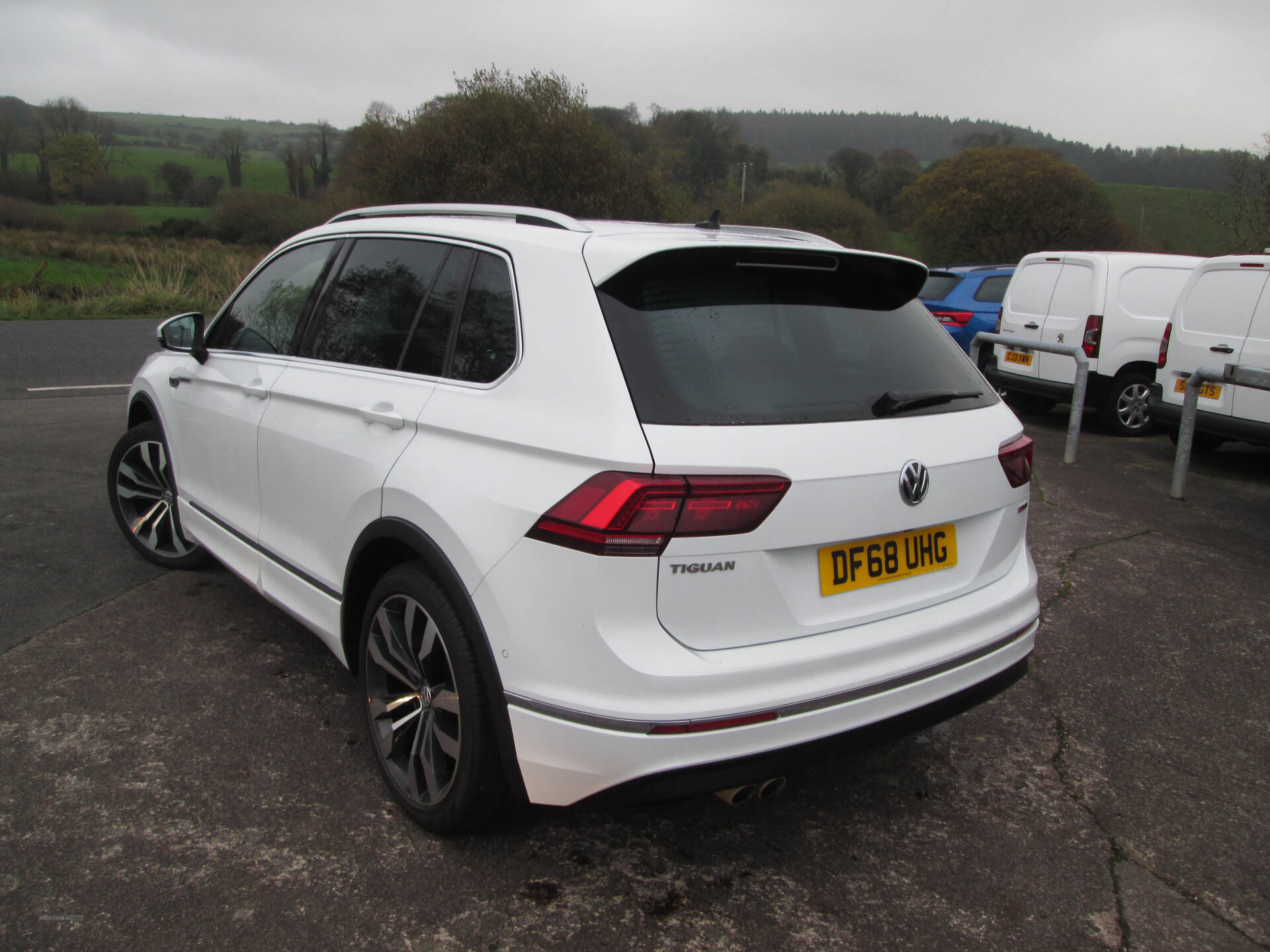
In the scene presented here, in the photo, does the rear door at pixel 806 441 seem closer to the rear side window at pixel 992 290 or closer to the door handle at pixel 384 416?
the door handle at pixel 384 416

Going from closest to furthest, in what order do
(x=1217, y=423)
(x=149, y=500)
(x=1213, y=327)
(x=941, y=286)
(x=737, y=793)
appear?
(x=737, y=793)
(x=149, y=500)
(x=1217, y=423)
(x=1213, y=327)
(x=941, y=286)

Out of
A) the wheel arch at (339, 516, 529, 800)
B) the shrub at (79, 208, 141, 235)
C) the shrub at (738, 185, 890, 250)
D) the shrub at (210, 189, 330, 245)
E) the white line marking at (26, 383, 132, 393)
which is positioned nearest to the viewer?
the wheel arch at (339, 516, 529, 800)

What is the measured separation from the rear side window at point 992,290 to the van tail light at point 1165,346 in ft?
11.9

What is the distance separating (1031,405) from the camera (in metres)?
10.7

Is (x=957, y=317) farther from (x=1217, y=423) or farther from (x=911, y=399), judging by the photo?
(x=911, y=399)

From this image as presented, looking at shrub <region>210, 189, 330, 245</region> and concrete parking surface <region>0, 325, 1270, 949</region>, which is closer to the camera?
concrete parking surface <region>0, 325, 1270, 949</region>

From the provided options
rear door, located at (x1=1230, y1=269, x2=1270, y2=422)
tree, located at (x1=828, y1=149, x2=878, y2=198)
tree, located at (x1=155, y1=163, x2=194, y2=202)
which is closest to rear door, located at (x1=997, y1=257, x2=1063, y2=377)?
rear door, located at (x1=1230, y1=269, x2=1270, y2=422)

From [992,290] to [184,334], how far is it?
32.7 ft

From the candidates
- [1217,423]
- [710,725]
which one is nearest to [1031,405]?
[1217,423]

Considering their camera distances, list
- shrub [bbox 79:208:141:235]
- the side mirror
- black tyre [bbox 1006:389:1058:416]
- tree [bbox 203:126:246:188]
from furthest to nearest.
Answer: tree [bbox 203:126:246:188]
shrub [bbox 79:208:141:235]
black tyre [bbox 1006:389:1058:416]
the side mirror

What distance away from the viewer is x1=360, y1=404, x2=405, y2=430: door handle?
2.60 metres

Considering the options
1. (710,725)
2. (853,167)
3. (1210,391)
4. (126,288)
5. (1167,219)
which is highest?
(853,167)

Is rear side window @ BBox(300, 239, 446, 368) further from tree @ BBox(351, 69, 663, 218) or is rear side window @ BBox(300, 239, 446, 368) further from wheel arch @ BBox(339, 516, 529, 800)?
tree @ BBox(351, 69, 663, 218)

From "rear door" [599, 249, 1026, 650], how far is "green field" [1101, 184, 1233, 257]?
3466 cm
